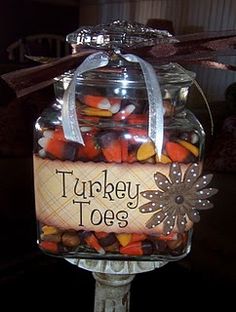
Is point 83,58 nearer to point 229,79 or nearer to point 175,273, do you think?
point 175,273

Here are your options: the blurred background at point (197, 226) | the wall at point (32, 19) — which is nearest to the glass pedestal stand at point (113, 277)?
the blurred background at point (197, 226)

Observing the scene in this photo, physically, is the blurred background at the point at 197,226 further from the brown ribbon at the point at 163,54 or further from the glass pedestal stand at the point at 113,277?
the brown ribbon at the point at 163,54

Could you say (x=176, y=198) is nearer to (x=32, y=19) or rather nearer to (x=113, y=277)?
(x=113, y=277)

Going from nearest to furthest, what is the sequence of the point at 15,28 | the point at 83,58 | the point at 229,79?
the point at 83,58
the point at 229,79
the point at 15,28

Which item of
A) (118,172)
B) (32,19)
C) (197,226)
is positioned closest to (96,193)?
(118,172)

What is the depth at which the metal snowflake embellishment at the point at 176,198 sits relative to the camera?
1.13 feet

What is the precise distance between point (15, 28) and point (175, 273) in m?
3.05

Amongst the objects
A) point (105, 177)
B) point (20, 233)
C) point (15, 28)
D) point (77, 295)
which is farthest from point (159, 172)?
point (15, 28)

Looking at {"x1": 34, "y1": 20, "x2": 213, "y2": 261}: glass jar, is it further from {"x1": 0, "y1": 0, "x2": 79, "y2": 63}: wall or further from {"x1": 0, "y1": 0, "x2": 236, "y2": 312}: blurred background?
{"x1": 0, "y1": 0, "x2": 79, "y2": 63}: wall

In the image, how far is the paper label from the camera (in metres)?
0.34

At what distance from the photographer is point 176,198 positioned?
35cm

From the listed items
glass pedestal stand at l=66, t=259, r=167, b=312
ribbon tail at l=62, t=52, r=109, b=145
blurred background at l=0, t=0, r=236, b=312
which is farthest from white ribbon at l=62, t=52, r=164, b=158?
blurred background at l=0, t=0, r=236, b=312

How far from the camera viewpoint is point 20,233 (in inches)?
40.6

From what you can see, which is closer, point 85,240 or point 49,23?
point 85,240
